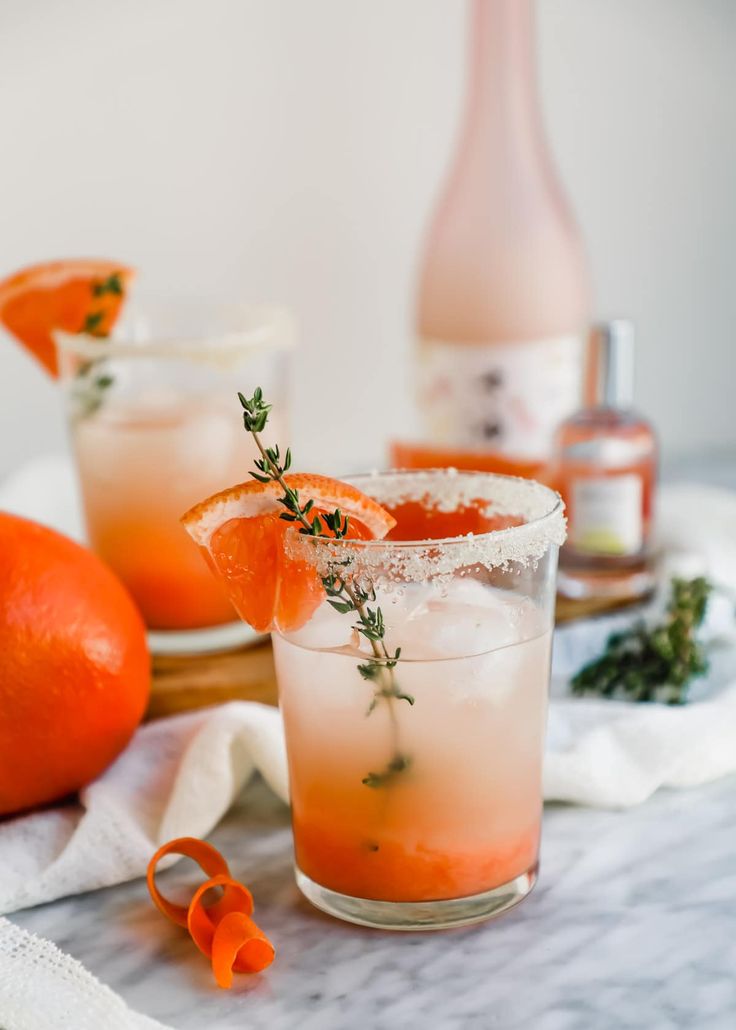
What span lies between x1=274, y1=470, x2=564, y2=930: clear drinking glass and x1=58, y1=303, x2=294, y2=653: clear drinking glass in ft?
1.02

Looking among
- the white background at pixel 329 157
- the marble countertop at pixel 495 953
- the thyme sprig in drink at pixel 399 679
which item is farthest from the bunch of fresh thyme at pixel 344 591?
the white background at pixel 329 157

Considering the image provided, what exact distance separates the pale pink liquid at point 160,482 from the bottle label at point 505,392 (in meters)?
0.32

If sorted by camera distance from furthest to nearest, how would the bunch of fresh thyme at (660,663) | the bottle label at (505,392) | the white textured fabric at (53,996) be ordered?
the bottle label at (505,392)
the bunch of fresh thyme at (660,663)
the white textured fabric at (53,996)

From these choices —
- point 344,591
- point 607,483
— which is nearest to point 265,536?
point 344,591

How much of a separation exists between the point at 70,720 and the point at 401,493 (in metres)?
0.23

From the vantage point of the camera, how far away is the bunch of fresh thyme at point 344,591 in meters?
0.55

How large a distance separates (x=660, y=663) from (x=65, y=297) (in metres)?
0.50

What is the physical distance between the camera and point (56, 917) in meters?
0.65

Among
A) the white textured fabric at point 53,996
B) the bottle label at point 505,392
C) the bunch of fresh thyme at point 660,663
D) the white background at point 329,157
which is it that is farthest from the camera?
the white background at point 329,157

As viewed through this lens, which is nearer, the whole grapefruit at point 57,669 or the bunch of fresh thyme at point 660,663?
the whole grapefruit at point 57,669

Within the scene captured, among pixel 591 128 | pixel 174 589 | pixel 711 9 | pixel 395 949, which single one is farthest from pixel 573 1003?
pixel 711 9

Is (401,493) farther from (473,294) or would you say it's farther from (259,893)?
(473,294)

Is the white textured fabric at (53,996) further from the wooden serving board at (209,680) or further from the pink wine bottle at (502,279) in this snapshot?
the pink wine bottle at (502,279)

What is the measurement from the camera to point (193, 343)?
894 mm
